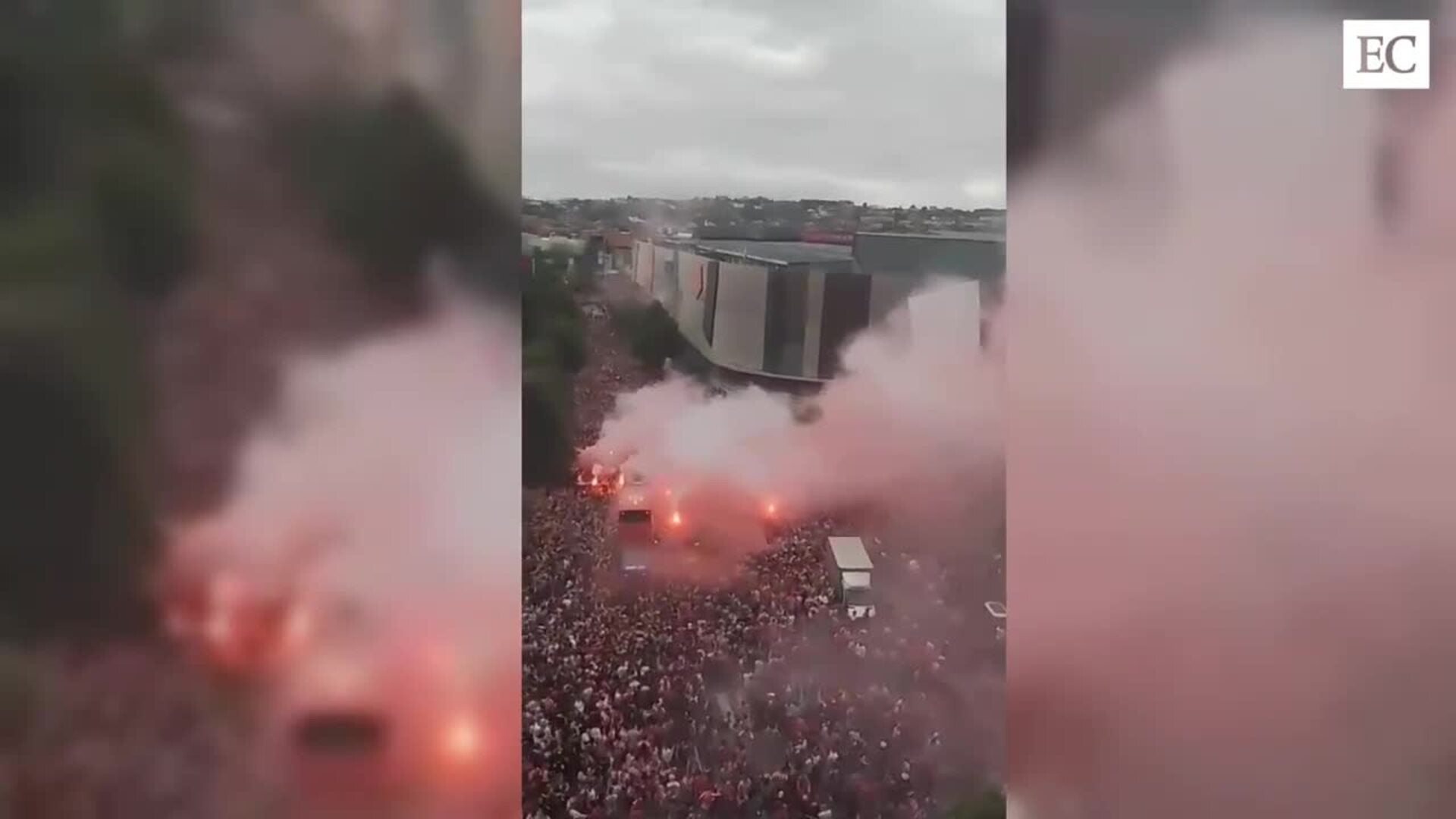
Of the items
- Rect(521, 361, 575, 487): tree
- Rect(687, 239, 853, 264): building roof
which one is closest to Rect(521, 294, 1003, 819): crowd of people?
Rect(521, 361, 575, 487): tree

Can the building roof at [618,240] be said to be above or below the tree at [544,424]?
above

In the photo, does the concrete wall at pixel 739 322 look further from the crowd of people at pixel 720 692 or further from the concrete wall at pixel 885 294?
the crowd of people at pixel 720 692

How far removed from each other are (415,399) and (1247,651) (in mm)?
1450

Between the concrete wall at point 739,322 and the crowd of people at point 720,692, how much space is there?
30cm

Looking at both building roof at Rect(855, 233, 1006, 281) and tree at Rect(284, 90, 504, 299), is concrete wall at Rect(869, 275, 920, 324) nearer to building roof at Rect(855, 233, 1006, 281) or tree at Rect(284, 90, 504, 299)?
building roof at Rect(855, 233, 1006, 281)

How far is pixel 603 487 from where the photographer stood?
1.81 metres

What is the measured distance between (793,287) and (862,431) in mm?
268

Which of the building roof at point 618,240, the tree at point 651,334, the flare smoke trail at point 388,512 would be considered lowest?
the flare smoke trail at point 388,512

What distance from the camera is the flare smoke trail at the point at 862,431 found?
181 cm

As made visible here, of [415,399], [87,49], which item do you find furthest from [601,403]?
[87,49]

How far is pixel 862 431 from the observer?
71.4 inches

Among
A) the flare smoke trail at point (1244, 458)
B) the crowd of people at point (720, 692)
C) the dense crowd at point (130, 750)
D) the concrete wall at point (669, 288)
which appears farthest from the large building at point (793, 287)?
the dense crowd at point (130, 750)

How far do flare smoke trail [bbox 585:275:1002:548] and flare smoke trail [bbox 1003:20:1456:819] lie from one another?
0.27 feet

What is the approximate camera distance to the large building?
1.82 meters
